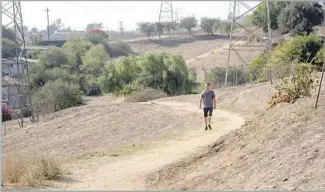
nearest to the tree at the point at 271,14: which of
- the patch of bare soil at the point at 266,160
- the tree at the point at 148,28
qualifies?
the tree at the point at 148,28

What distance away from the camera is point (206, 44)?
252 feet

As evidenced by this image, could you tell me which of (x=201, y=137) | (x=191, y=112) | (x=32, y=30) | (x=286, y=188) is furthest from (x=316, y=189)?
(x=32, y=30)

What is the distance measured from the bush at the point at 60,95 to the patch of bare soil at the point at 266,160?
1044 inches

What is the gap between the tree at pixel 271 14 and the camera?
50312 millimetres

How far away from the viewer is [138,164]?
12.3m

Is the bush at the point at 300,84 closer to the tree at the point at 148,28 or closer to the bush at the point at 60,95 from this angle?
the bush at the point at 60,95

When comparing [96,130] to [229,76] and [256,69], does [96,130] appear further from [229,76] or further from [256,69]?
[229,76]

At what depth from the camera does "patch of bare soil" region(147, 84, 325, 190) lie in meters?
7.49

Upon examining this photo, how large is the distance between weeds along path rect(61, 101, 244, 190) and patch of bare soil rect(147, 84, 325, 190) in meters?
0.60

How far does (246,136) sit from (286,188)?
4.13 metres

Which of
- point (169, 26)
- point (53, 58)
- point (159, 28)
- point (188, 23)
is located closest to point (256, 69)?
point (53, 58)

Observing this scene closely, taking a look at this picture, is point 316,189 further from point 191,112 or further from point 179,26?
point 179,26

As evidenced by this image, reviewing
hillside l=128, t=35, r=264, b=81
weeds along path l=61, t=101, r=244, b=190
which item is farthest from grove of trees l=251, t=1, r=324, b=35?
weeds along path l=61, t=101, r=244, b=190

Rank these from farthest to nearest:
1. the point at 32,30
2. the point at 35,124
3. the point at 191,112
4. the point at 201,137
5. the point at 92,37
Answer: the point at 32,30
the point at 92,37
the point at 35,124
the point at 191,112
the point at 201,137
